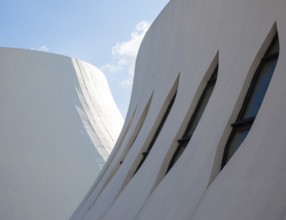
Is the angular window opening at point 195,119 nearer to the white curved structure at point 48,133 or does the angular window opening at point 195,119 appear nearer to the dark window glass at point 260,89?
the dark window glass at point 260,89

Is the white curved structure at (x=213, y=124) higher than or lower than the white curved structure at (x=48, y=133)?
lower

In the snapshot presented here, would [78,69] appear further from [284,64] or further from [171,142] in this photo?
[284,64]

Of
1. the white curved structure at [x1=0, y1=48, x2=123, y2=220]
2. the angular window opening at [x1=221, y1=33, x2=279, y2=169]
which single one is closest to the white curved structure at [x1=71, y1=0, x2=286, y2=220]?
the angular window opening at [x1=221, y1=33, x2=279, y2=169]

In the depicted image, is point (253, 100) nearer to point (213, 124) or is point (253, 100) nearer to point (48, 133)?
point (213, 124)

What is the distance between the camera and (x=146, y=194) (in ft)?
21.7

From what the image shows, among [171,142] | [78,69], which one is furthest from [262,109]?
[78,69]

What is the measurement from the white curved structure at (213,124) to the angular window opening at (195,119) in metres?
0.02

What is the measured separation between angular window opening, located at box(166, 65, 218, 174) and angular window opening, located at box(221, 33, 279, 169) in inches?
50.4

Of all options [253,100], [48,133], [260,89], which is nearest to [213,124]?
[253,100]

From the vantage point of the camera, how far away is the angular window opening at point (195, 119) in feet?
21.2

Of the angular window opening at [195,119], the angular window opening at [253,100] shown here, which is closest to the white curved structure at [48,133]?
the angular window opening at [195,119]

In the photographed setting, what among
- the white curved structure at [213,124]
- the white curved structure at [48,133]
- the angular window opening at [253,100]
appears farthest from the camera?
the white curved structure at [48,133]

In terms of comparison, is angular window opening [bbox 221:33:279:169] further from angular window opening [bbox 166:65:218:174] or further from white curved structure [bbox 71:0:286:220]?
angular window opening [bbox 166:65:218:174]

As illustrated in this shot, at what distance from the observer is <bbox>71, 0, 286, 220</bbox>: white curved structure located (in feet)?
13.1
